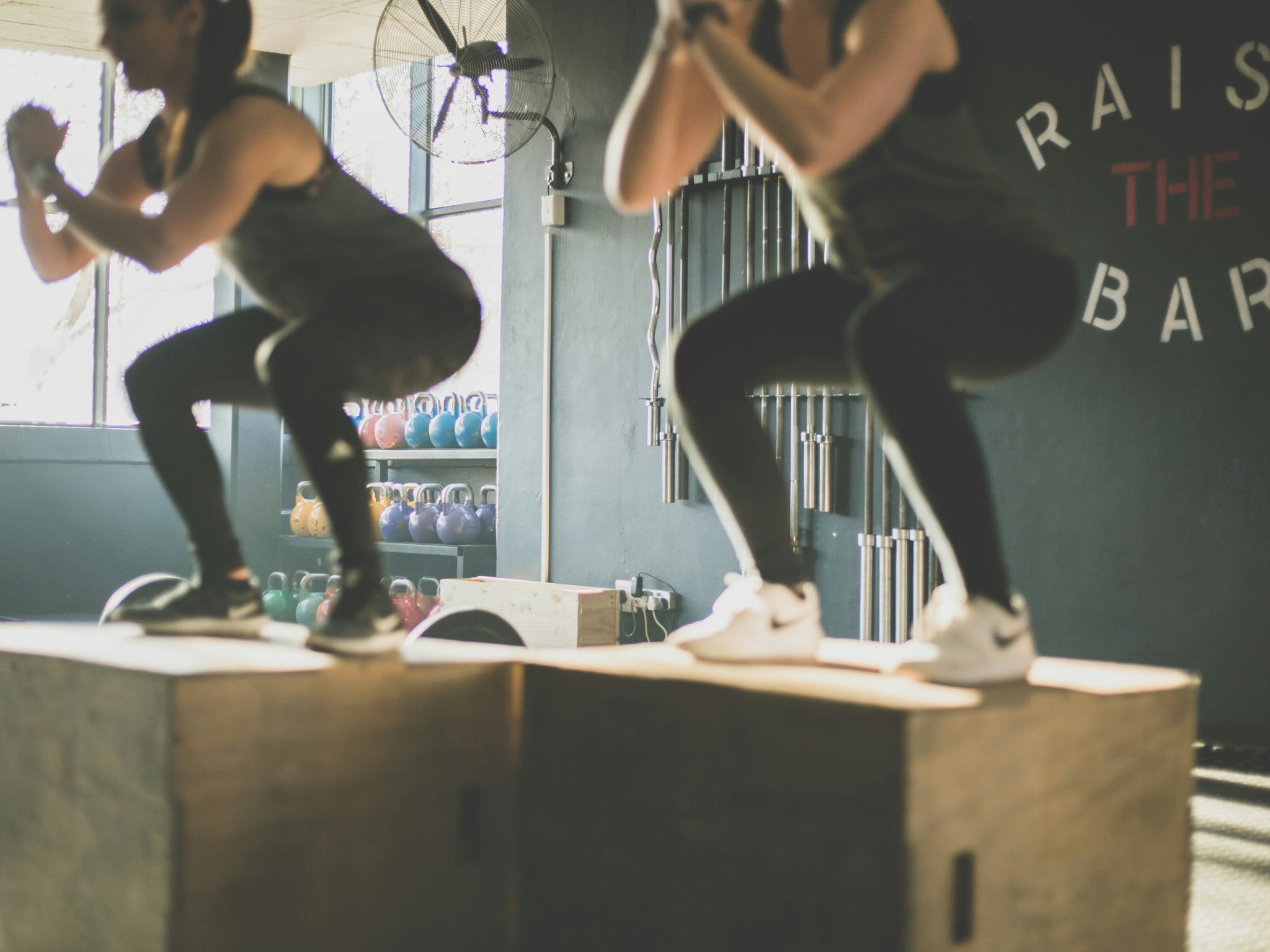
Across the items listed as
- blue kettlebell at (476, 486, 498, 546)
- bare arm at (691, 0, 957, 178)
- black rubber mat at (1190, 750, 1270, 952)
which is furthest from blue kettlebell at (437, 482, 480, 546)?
bare arm at (691, 0, 957, 178)

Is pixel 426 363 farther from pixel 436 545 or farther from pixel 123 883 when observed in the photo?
pixel 436 545

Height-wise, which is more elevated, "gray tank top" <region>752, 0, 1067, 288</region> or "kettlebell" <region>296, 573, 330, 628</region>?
"gray tank top" <region>752, 0, 1067, 288</region>

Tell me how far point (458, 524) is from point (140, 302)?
2.76 meters

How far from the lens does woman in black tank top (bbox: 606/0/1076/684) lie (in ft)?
4.54

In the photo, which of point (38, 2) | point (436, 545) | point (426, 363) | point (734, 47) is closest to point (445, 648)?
point (426, 363)

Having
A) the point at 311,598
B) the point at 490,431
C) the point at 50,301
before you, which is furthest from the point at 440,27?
the point at 50,301

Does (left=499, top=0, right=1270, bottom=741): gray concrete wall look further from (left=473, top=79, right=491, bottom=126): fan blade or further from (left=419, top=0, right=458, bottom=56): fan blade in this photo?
(left=419, top=0, right=458, bottom=56): fan blade

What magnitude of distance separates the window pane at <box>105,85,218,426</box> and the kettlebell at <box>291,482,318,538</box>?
2.79 ft

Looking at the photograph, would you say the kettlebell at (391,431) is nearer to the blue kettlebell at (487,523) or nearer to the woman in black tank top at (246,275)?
the blue kettlebell at (487,523)

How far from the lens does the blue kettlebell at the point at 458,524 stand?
19.6 feet

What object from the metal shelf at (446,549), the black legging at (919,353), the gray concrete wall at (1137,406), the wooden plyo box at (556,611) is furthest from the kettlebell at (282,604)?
the black legging at (919,353)

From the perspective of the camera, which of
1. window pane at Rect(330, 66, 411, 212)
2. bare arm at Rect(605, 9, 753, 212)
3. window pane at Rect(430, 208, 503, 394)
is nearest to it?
bare arm at Rect(605, 9, 753, 212)

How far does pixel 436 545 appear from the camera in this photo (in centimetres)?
611

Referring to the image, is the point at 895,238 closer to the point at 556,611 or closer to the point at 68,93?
the point at 556,611
